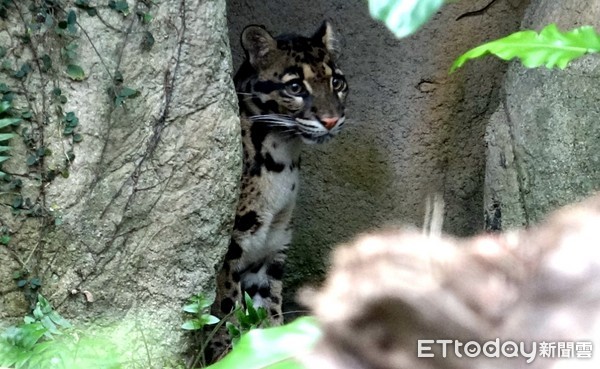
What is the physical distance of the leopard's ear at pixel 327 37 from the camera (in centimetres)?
487

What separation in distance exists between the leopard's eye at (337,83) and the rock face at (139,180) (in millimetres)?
906

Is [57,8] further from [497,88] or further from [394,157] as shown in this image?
[497,88]

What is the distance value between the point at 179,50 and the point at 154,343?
1327 mm

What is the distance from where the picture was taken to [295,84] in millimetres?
4785

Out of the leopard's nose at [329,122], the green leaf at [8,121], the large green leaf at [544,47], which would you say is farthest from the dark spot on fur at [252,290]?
the large green leaf at [544,47]

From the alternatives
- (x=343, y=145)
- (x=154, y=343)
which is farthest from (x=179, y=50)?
(x=343, y=145)

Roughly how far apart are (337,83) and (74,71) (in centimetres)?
170

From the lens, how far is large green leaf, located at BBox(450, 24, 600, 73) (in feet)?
6.46

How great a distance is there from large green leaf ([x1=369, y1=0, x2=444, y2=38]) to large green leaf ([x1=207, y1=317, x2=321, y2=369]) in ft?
1.33

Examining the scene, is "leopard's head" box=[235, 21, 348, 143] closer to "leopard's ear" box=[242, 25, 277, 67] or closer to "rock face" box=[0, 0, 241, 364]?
"leopard's ear" box=[242, 25, 277, 67]

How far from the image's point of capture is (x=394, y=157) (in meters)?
5.24

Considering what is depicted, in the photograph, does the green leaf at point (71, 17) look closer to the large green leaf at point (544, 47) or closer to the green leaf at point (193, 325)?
the green leaf at point (193, 325)

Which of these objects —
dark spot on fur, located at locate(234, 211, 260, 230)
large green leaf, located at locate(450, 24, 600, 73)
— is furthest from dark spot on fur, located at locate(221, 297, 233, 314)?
large green leaf, located at locate(450, 24, 600, 73)

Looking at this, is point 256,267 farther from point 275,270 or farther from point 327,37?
point 327,37
